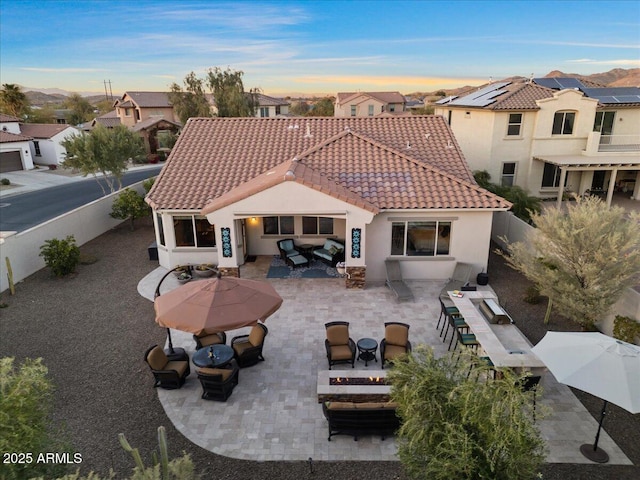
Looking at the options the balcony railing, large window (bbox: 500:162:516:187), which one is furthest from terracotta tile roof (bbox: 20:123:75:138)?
the balcony railing

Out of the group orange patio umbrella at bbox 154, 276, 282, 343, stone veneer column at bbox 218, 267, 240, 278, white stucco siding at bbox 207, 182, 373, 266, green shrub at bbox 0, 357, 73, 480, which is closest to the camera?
green shrub at bbox 0, 357, 73, 480

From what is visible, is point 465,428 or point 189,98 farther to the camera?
point 189,98

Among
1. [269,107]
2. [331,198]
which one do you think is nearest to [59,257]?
[331,198]

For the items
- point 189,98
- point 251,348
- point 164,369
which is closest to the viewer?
point 164,369

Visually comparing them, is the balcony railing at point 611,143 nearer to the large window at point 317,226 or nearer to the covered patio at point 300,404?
the large window at point 317,226

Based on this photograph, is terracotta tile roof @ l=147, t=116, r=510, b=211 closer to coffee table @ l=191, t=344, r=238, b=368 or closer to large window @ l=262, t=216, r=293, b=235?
large window @ l=262, t=216, r=293, b=235

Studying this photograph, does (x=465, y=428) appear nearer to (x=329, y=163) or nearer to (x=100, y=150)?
(x=329, y=163)

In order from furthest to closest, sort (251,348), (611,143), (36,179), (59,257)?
(36,179), (611,143), (59,257), (251,348)
